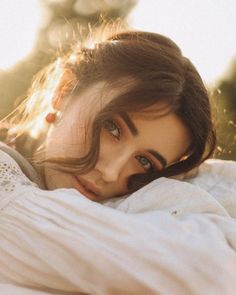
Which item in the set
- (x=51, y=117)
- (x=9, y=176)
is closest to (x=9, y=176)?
(x=9, y=176)

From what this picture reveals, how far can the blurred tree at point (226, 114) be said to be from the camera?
3.24 m

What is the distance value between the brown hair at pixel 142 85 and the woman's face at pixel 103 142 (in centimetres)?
4

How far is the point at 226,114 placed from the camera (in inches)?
237

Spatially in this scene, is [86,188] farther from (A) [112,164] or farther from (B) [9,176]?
Answer: (B) [9,176]

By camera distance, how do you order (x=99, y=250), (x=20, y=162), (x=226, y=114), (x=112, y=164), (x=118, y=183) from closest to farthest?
(x=99, y=250) → (x=20, y=162) → (x=112, y=164) → (x=118, y=183) → (x=226, y=114)

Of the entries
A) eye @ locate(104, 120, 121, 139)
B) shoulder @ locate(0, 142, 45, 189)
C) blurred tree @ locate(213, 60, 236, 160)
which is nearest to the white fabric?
shoulder @ locate(0, 142, 45, 189)

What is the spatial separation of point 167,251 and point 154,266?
0.05 metres

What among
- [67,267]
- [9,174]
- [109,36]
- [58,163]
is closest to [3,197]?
[9,174]

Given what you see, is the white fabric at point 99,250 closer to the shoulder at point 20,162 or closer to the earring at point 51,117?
the shoulder at point 20,162

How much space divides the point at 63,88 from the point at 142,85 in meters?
0.41

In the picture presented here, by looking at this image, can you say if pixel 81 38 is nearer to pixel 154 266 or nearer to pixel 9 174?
pixel 9 174

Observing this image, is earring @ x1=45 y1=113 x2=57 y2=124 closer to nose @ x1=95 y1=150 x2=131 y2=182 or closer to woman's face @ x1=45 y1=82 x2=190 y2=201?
woman's face @ x1=45 y1=82 x2=190 y2=201

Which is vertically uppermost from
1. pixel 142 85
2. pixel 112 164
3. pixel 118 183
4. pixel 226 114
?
pixel 142 85

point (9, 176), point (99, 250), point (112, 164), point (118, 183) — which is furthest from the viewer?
point (118, 183)
